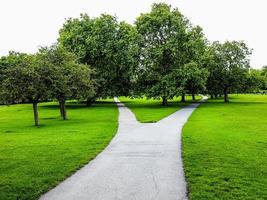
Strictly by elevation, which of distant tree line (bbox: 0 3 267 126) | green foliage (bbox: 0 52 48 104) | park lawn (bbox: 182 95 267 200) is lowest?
park lawn (bbox: 182 95 267 200)

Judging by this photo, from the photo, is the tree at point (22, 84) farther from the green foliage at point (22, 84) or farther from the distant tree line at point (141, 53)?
the distant tree line at point (141, 53)

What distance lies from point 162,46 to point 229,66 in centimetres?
1913

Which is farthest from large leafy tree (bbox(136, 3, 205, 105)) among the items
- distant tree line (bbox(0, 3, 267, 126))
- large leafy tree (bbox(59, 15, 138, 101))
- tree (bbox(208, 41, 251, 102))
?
tree (bbox(208, 41, 251, 102))

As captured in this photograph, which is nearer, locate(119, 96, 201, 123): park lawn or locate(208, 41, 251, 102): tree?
locate(119, 96, 201, 123): park lawn

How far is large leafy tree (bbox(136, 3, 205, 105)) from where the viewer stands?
48.3 meters

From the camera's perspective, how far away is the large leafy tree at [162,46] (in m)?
48.3

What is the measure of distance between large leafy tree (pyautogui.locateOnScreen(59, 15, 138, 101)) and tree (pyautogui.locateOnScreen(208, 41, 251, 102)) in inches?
721

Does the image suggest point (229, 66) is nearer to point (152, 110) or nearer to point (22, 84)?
point (152, 110)

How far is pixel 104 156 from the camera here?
1160 centimetres

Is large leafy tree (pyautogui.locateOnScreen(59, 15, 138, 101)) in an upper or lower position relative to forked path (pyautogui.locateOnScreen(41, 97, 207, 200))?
upper

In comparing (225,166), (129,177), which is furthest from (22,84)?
(225,166)

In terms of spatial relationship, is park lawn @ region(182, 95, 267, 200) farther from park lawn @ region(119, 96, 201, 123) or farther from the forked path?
park lawn @ region(119, 96, 201, 123)

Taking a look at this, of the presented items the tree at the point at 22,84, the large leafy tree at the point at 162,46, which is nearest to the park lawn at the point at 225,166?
the tree at the point at 22,84

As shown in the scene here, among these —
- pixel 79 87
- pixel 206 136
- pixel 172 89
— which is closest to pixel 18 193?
pixel 206 136
